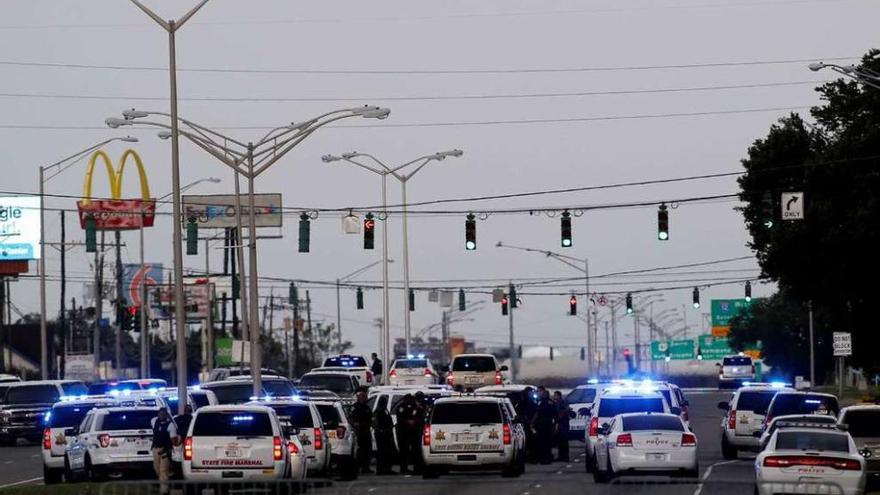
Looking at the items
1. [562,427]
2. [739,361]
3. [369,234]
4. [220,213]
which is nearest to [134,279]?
[220,213]

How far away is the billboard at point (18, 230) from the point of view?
113 m

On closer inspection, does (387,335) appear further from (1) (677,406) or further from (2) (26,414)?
(1) (677,406)

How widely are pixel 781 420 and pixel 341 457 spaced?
30.4ft

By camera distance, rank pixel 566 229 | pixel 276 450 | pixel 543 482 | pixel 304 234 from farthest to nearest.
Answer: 1. pixel 304 234
2. pixel 566 229
3. pixel 543 482
4. pixel 276 450

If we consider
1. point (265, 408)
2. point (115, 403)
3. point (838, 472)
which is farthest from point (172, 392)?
point (838, 472)

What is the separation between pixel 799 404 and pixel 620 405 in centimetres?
478

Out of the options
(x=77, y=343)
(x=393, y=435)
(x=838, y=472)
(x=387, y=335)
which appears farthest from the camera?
(x=77, y=343)

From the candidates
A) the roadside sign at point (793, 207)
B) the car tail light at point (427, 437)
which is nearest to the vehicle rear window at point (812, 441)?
the car tail light at point (427, 437)

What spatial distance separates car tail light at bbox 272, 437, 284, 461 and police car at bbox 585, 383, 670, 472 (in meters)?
8.72

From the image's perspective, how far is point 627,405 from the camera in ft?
128

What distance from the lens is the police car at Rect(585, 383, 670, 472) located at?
3750cm

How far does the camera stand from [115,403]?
1521 inches

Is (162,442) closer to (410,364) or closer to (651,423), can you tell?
(651,423)

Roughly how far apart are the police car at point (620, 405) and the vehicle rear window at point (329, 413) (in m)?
5.33
